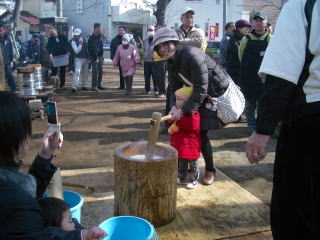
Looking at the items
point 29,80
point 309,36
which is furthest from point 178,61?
point 29,80

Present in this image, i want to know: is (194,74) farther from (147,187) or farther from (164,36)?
(147,187)

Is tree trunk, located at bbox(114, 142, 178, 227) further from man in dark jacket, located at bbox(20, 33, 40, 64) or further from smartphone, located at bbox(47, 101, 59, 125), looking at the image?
man in dark jacket, located at bbox(20, 33, 40, 64)

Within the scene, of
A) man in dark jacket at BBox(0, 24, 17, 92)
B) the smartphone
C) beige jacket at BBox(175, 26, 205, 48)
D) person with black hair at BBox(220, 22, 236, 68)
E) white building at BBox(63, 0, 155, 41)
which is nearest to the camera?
the smartphone

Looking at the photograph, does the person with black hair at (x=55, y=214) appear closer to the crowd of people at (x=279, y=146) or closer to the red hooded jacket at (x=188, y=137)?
the crowd of people at (x=279, y=146)

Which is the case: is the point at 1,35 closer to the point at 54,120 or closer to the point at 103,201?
the point at 103,201

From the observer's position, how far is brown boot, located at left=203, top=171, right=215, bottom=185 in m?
3.53

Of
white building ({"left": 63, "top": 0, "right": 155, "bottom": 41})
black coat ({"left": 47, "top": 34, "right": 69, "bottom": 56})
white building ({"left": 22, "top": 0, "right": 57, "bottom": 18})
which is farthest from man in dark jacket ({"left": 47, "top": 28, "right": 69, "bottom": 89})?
white building ({"left": 22, "top": 0, "right": 57, "bottom": 18})

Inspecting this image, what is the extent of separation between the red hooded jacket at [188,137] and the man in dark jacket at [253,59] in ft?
8.47

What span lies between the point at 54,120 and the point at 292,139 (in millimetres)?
1262

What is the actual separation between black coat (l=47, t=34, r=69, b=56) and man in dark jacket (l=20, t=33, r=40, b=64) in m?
0.96

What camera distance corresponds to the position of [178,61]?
3158 mm

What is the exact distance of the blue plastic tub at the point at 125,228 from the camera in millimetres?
2178

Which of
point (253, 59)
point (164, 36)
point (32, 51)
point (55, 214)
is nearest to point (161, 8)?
point (32, 51)

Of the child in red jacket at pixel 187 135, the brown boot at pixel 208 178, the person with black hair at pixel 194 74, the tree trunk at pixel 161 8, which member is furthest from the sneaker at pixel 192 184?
the tree trunk at pixel 161 8
